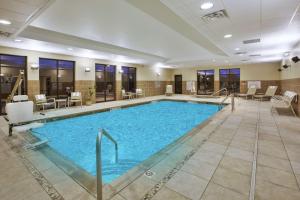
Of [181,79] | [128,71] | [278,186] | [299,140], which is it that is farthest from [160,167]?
[181,79]

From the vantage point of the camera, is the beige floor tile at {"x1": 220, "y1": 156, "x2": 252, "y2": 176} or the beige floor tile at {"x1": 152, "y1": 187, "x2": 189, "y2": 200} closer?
the beige floor tile at {"x1": 152, "y1": 187, "x2": 189, "y2": 200}

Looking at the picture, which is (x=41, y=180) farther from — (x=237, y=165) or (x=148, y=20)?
(x=148, y=20)

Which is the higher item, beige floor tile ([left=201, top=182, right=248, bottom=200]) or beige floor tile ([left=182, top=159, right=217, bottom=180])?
beige floor tile ([left=182, top=159, right=217, bottom=180])

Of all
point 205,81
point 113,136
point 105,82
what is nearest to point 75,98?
point 105,82

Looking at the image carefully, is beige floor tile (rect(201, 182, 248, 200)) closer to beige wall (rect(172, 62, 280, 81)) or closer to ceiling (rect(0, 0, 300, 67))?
ceiling (rect(0, 0, 300, 67))

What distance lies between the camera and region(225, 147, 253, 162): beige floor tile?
8.41ft

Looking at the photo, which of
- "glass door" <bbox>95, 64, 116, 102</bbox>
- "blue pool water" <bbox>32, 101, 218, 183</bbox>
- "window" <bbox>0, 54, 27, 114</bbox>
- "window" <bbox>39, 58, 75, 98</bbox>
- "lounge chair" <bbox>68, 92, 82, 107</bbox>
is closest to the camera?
"blue pool water" <bbox>32, 101, 218, 183</bbox>

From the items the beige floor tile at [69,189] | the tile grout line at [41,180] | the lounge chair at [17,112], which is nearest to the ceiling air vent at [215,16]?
the beige floor tile at [69,189]

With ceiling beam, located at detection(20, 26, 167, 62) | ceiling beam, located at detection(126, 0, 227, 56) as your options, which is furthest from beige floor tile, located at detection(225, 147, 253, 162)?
ceiling beam, located at detection(20, 26, 167, 62)

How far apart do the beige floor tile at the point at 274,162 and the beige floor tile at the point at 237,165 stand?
0.24 meters

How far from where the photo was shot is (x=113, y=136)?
464cm

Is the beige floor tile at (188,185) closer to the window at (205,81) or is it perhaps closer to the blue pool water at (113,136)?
the blue pool water at (113,136)

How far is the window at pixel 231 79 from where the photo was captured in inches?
507

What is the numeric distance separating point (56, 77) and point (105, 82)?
2.87 m
